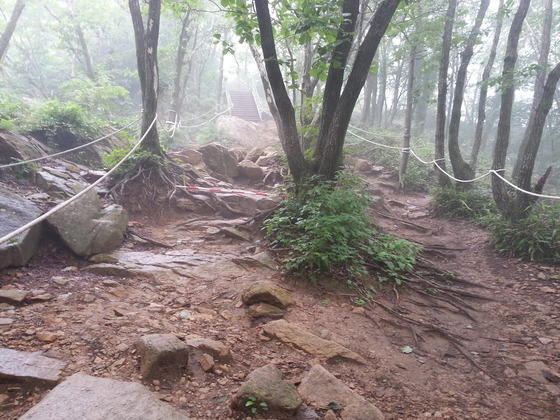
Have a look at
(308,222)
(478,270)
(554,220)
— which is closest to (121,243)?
(308,222)

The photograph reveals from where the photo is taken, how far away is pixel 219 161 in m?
10.3

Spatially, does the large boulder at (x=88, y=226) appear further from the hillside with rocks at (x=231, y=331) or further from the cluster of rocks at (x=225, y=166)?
the cluster of rocks at (x=225, y=166)

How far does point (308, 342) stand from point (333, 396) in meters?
0.72

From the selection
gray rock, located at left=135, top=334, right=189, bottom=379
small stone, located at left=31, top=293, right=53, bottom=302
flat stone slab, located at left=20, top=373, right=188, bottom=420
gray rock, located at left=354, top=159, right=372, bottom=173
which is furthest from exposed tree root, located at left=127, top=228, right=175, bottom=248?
gray rock, located at left=354, top=159, right=372, bottom=173

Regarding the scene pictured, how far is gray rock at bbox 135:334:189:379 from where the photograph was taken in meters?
2.18

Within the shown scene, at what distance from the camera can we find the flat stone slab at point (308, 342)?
113 inches

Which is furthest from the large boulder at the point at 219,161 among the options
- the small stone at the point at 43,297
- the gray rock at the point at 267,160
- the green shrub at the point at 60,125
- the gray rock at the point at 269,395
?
the gray rock at the point at 269,395

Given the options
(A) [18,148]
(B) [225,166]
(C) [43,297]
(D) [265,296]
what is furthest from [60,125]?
(D) [265,296]

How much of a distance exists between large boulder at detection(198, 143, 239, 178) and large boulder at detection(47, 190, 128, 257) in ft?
18.0

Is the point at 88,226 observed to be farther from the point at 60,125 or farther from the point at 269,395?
the point at 60,125

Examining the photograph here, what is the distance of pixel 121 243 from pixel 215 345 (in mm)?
2968

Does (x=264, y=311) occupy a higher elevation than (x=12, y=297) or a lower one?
lower

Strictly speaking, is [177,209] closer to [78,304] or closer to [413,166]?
[78,304]

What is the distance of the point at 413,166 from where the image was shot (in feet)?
38.9
